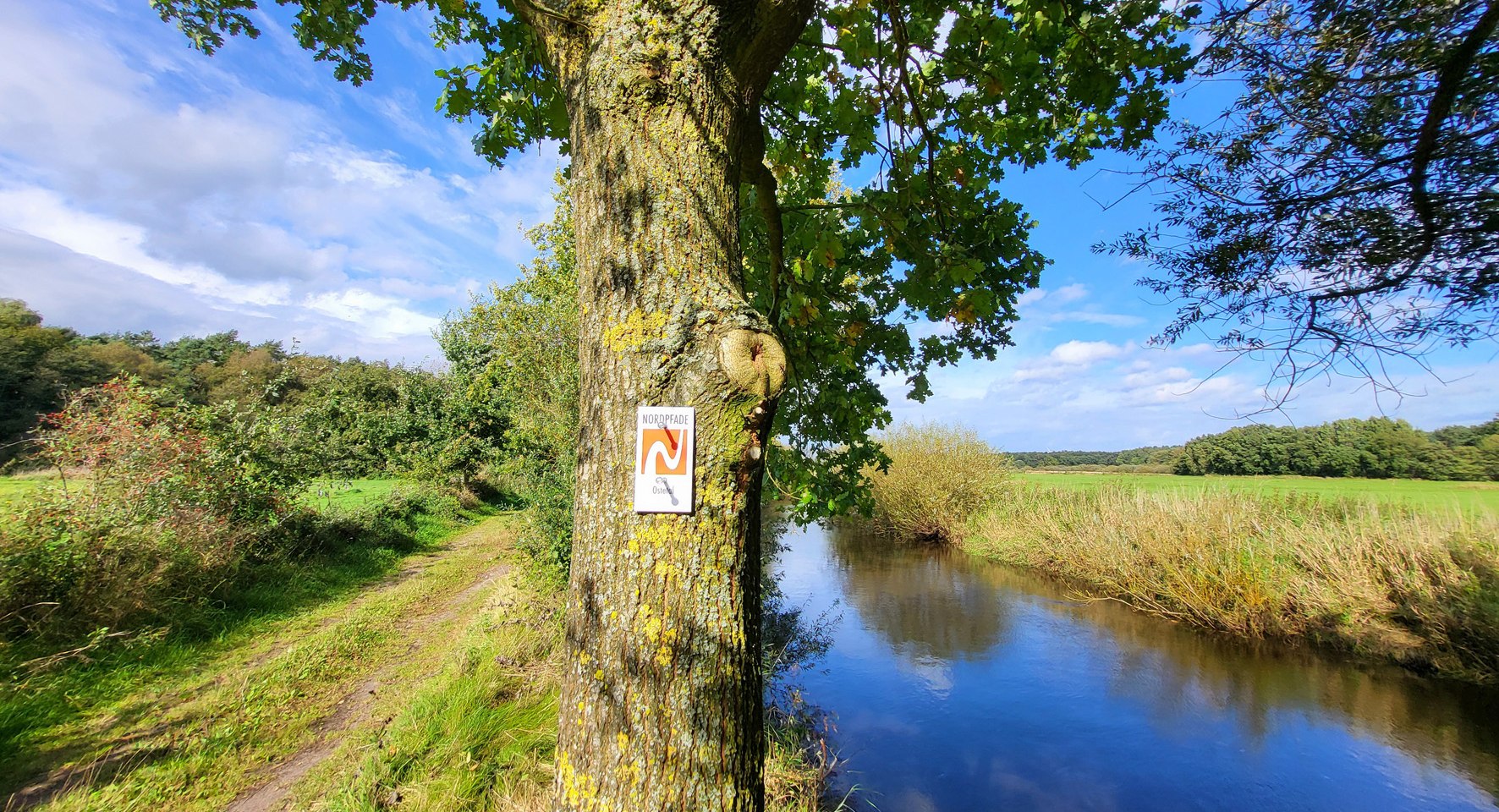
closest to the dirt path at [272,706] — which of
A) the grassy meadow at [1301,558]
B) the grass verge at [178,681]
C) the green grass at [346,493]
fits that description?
the grass verge at [178,681]

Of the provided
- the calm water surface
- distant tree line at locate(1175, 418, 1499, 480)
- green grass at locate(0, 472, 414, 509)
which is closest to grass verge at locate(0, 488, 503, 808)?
green grass at locate(0, 472, 414, 509)

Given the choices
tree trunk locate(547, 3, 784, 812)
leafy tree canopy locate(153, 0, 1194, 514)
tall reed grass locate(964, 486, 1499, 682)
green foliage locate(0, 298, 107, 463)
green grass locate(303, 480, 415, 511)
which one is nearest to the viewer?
tree trunk locate(547, 3, 784, 812)

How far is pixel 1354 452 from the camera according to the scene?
13.5 m

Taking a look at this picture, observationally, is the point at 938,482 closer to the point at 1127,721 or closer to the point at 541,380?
the point at 1127,721

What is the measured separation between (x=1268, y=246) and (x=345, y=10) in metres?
5.99

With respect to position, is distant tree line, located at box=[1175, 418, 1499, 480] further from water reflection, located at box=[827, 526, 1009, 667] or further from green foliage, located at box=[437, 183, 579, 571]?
green foliage, located at box=[437, 183, 579, 571]

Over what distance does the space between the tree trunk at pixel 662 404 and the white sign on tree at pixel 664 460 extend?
0.08 feet

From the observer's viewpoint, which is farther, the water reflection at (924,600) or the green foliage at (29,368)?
the green foliage at (29,368)

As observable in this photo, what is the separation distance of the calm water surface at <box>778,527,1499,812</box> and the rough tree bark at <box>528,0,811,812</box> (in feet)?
16.2

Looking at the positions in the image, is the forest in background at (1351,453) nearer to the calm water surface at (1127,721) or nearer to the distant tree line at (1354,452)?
the distant tree line at (1354,452)

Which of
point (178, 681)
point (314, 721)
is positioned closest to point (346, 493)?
point (178, 681)

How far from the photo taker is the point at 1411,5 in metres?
3.26

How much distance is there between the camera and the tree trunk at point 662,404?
1.40 m

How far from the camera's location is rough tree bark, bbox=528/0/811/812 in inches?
55.1
